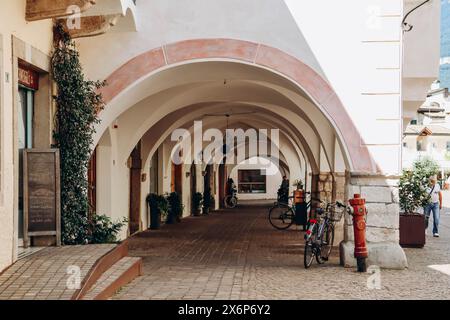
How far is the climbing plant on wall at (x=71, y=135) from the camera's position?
9203 mm

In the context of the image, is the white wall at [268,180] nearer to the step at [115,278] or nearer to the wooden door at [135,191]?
the wooden door at [135,191]

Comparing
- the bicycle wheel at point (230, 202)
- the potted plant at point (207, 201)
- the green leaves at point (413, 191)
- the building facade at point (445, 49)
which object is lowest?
the bicycle wheel at point (230, 202)

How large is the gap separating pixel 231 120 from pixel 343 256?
14391mm

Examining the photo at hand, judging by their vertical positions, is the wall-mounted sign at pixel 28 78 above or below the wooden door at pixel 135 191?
above

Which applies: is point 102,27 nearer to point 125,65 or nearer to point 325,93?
point 125,65

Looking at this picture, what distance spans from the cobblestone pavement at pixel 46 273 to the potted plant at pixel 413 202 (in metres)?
7.27

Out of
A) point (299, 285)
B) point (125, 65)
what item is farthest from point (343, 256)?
point (125, 65)

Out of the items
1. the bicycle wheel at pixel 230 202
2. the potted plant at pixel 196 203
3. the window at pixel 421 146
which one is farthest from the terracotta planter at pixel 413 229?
the window at pixel 421 146

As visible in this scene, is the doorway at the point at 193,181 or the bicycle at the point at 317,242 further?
the doorway at the point at 193,181

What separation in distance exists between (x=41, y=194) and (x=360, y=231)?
4.25 meters

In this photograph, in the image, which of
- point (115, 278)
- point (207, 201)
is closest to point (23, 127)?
point (115, 278)

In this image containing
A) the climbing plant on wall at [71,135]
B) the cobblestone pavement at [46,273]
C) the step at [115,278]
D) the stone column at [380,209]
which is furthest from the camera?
the stone column at [380,209]

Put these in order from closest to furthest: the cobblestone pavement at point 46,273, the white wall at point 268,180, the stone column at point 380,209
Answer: the cobblestone pavement at point 46,273 → the stone column at point 380,209 → the white wall at point 268,180

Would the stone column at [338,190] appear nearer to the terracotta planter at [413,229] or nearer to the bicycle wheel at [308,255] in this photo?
the terracotta planter at [413,229]
